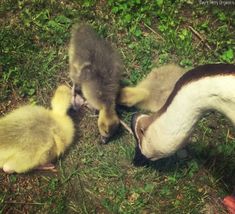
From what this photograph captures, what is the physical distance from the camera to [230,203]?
3.76 meters

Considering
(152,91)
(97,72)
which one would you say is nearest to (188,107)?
(97,72)

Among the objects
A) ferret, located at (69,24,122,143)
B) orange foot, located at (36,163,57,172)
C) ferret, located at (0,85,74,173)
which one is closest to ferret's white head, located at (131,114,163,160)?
ferret, located at (69,24,122,143)

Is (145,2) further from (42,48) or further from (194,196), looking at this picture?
(194,196)

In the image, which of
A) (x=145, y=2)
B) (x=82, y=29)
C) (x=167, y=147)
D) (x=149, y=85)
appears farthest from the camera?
Answer: (x=145, y=2)

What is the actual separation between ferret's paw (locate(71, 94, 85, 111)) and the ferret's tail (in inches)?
2.7

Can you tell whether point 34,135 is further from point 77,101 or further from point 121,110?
point 121,110

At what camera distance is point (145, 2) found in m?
4.46

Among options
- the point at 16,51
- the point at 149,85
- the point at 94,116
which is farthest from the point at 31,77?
the point at 149,85

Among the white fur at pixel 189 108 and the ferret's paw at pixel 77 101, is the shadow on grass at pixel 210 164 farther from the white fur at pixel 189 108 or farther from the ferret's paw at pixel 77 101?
the white fur at pixel 189 108

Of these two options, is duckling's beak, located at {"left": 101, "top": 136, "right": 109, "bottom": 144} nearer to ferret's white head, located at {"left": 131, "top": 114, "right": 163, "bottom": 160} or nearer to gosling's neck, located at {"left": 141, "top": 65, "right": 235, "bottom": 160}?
ferret's white head, located at {"left": 131, "top": 114, "right": 163, "bottom": 160}

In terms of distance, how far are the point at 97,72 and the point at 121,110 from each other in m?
0.64

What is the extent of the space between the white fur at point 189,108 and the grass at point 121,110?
818 millimetres

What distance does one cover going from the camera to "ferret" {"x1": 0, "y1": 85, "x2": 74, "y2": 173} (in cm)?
339

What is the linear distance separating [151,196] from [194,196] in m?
0.32
